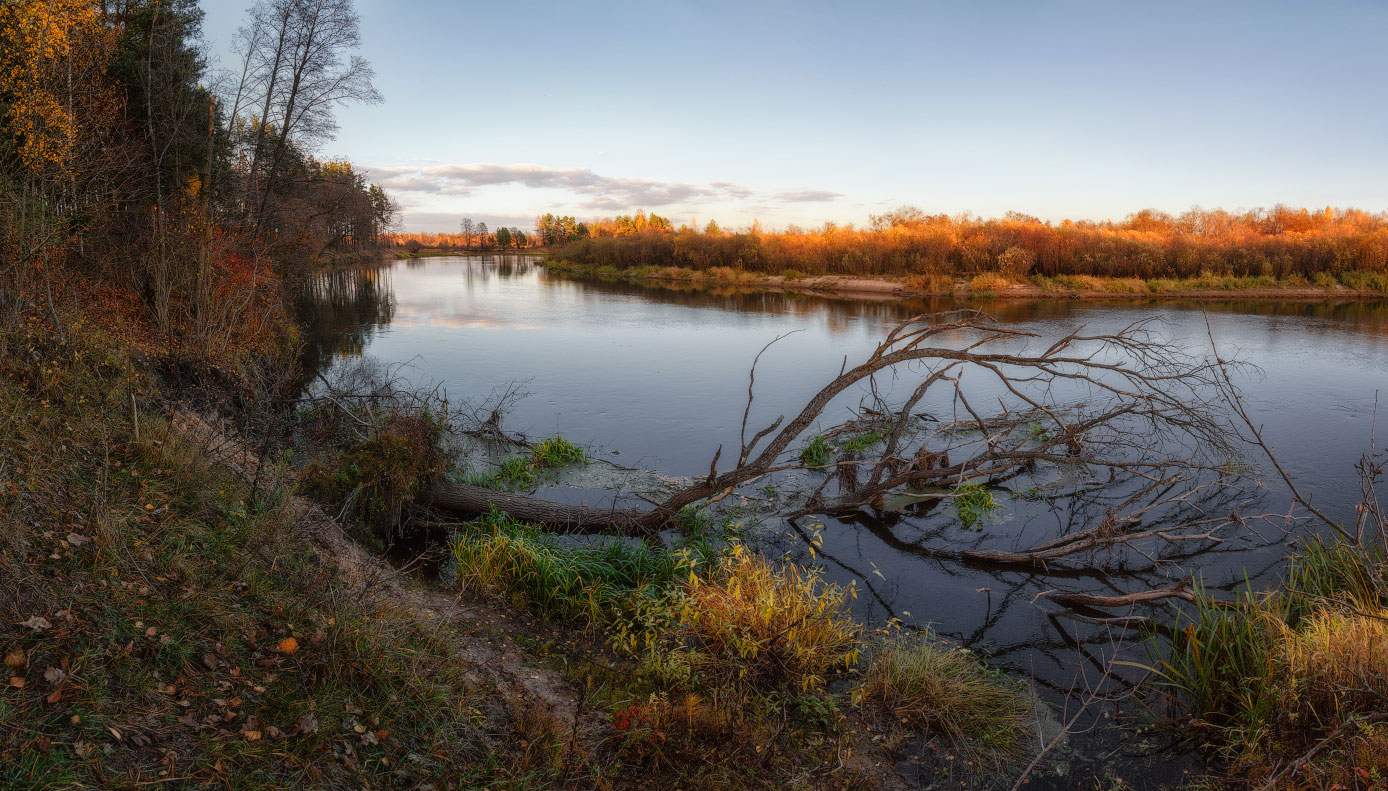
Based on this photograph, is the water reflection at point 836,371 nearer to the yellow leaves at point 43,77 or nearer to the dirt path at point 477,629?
the dirt path at point 477,629

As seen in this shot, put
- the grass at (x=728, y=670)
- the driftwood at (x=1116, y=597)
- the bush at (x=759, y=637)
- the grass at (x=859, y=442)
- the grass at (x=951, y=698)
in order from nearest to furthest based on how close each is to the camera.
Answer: the grass at (x=728, y=670)
the grass at (x=951, y=698)
the bush at (x=759, y=637)
the driftwood at (x=1116, y=597)
the grass at (x=859, y=442)

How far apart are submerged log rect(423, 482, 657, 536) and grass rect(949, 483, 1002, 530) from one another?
12.3 feet

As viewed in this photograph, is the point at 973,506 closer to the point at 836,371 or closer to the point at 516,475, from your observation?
the point at 516,475

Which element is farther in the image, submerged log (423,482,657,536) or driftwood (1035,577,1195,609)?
submerged log (423,482,657,536)

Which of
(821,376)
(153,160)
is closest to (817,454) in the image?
(821,376)

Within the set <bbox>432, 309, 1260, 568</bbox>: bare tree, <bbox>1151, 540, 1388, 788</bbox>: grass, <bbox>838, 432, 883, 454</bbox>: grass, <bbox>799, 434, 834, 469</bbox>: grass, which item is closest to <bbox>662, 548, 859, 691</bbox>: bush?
<bbox>432, 309, 1260, 568</bbox>: bare tree

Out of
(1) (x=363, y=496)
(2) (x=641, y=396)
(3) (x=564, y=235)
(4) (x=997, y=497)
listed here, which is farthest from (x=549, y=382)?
(3) (x=564, y=235)

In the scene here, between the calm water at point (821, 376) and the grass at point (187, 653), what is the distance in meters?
4.03

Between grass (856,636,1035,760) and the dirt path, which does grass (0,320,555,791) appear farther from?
grass (856,636,1035,760)

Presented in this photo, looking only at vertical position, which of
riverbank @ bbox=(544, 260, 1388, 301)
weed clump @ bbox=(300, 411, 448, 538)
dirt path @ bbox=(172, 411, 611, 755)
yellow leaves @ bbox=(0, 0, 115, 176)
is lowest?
dirt path @ bbox=(172, 411, 611, 755)

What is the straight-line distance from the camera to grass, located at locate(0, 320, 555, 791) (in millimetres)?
2906

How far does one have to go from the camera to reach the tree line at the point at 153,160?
1010 centimetres

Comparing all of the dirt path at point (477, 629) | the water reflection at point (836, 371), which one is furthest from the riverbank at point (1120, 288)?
the dirt path at point (477, 629)

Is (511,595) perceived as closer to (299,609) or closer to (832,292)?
(299,609)
